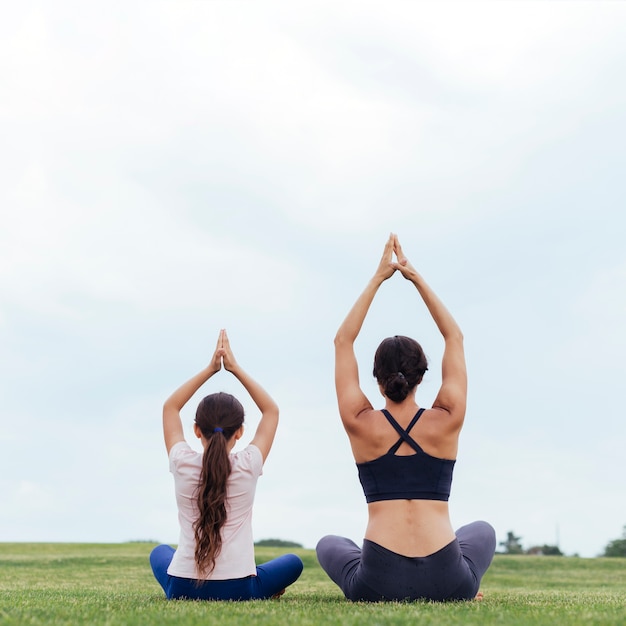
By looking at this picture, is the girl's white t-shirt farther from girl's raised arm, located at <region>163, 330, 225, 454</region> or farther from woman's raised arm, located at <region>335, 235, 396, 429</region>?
woman's raised arm, located at <region>335, 235, 396, 429</region>

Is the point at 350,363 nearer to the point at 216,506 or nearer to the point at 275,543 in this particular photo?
the point at 216,506

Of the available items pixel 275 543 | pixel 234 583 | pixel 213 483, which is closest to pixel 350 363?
pixel 213 483

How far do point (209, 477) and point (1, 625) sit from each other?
1.86 meters

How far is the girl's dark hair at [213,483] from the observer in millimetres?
6094

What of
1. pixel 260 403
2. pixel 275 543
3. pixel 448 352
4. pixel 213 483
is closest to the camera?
pixel 213 483

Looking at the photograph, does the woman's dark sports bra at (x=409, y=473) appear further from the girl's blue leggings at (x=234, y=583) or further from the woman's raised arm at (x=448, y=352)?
the girl's blue leggings at (x=234, y=583)

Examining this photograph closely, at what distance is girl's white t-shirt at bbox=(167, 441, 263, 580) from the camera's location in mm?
6227

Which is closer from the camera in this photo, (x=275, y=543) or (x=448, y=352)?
(x=448, y=352)

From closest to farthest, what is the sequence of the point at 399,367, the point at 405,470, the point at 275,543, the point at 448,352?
the point at 405,470 → the point at 399,367 → the point at 448,352 → the point at 275,543

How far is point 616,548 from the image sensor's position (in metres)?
33.6

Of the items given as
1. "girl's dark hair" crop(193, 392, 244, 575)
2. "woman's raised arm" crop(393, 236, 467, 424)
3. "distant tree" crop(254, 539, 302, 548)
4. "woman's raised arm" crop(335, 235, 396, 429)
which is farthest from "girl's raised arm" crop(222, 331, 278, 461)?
"distant tree" crop(254, 539, 302, 548)

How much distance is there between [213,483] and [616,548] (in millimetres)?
31906

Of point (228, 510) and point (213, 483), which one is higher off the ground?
point (213, 483)

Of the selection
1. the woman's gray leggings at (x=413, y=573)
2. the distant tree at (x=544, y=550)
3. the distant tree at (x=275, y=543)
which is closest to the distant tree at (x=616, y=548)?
the distant tree at (x=544, y=550)
